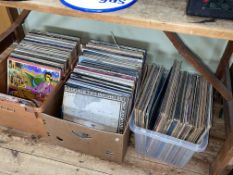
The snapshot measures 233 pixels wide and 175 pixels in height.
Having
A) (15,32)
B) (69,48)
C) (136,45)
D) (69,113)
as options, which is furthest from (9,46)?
(136,45)

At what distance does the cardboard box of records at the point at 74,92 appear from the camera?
1.03 m

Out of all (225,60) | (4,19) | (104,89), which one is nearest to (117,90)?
(104,89)

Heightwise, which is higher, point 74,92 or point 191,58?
point 191,58

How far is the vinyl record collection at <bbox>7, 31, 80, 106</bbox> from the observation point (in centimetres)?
115

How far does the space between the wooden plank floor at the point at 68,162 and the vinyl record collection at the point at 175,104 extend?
20 centimetres

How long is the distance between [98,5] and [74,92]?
436 millimetres

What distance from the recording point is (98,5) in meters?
0.73

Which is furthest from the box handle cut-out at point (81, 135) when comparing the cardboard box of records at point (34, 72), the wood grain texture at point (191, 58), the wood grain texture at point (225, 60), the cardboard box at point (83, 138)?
the wood grain texture at point (225, 60)

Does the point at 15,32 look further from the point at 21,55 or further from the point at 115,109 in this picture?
the point at 115,109

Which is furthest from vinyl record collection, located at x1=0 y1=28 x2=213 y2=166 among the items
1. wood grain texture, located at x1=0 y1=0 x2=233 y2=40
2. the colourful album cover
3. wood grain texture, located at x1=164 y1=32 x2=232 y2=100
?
wood grain texture, located at x1=0 y1=0 x2=233 y2=40

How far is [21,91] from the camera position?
1243mm

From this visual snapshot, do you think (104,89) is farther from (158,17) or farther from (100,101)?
(158,17)

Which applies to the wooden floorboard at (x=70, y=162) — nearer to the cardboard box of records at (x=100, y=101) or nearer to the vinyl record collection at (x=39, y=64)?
the cardboard box of records at (x=100, y=101)

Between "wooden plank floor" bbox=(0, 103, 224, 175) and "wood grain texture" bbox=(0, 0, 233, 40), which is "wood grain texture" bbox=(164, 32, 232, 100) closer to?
"wood grain texture" bbox=(0, 0, 233, 40)
